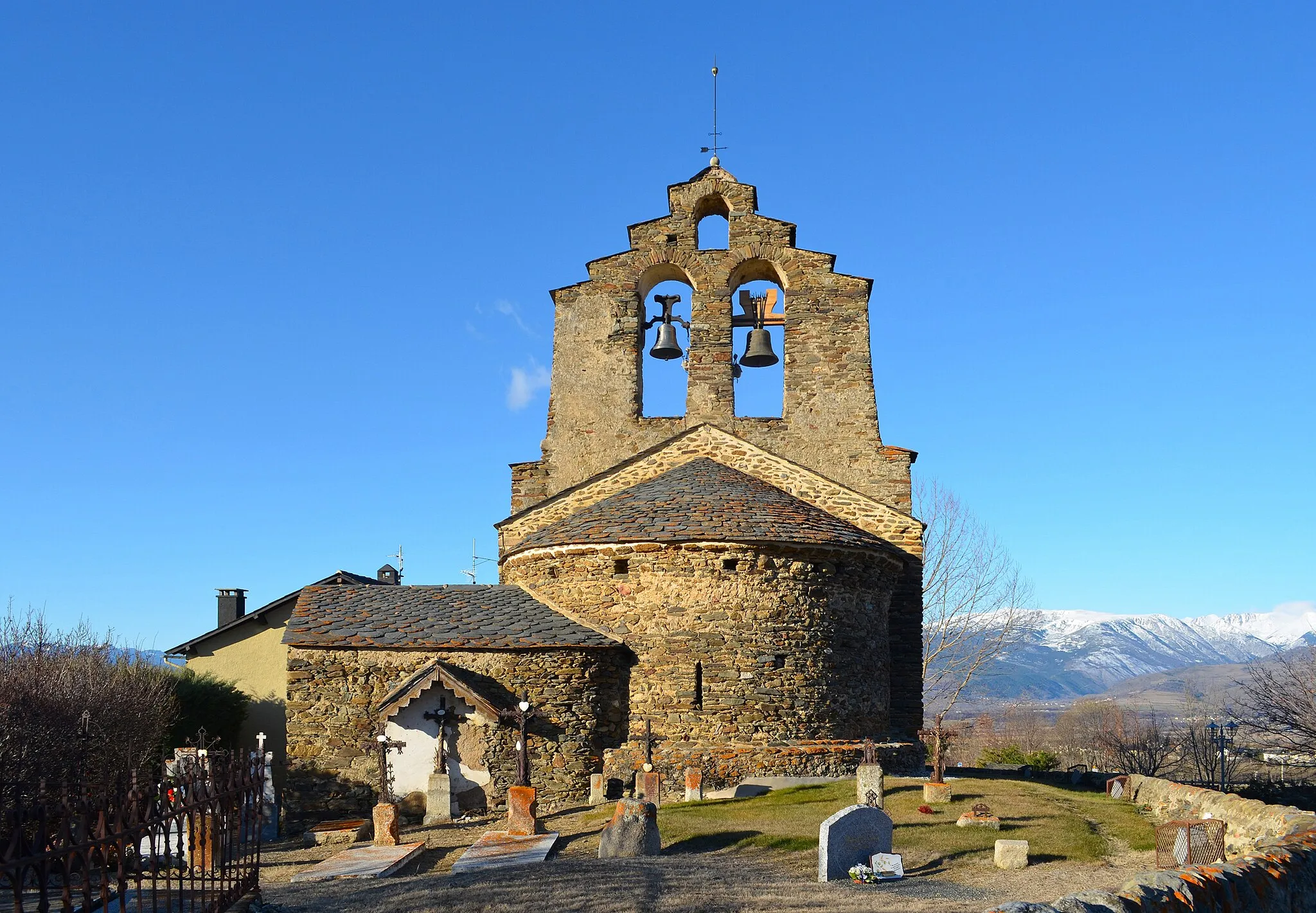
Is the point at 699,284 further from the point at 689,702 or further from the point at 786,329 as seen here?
the point at 689,702

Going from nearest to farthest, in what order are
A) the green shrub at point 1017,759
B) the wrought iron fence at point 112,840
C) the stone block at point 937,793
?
the wrought iron fence at point 112,840 < the stone block at point 937,793 < the green shrub at point 1017,759

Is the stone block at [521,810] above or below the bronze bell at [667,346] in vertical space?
below

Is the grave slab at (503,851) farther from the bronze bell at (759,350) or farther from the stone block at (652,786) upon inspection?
the bronze bell at (759,350)

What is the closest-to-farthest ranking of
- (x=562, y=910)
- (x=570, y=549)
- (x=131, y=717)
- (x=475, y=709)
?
(x=562, y=910) → (x=475, y=709) → (x=570, y=549) → (x=131, y=717)

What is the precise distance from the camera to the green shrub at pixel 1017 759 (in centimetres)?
3484

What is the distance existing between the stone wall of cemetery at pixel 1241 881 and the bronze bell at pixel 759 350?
11.6 meters

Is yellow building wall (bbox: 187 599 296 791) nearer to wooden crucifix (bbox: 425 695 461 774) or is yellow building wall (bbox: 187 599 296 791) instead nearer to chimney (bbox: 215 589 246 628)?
chimney (bbox: 215 589 246 628)

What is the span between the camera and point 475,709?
17.9 meters

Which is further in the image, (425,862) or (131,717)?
(131,717)

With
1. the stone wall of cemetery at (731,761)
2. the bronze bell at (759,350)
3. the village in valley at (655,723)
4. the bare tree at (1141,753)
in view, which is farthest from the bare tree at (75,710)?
the bare tree at (1141,753)

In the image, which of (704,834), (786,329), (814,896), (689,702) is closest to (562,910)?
(814,896)

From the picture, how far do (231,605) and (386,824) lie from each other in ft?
66.4

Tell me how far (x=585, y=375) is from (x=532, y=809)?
9.89 metres

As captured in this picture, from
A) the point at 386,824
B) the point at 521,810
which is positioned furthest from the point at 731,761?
the point at 386,824
